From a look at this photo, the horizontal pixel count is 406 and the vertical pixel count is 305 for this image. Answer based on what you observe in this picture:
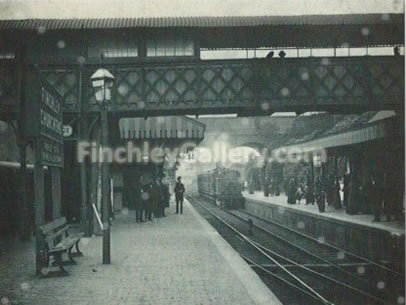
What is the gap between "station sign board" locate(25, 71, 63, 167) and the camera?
28.2 feet

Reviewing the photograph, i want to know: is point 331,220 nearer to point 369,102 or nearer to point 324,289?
point 369,102

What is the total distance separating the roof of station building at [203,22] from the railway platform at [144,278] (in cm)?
734

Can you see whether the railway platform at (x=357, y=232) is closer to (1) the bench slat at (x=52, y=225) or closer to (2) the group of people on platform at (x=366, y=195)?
(2) the group of people on platform at (x=366, y=195)

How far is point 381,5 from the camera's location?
1847cm

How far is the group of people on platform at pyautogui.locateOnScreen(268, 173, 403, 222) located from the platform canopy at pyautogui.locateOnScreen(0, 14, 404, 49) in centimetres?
486

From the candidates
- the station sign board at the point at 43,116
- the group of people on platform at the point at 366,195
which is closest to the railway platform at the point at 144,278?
the station sign board at the point at 43,116

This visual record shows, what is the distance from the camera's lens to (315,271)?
499 inches

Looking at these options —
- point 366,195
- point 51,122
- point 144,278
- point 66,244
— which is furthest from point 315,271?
point 366,195

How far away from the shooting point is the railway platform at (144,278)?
7027mm

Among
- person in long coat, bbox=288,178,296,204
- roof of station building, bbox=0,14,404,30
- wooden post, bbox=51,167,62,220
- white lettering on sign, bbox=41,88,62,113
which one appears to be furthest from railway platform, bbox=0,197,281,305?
person in long coat, bbox=288,178,296,204

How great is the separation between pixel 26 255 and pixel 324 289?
20.3ft

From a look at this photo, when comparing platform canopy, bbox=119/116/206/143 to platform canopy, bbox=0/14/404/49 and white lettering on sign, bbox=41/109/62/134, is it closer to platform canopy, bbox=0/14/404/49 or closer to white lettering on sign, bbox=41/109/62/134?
platform canopy, bbox=0/14/404/49

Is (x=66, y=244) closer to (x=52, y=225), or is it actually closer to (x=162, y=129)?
(x=52, y=225)

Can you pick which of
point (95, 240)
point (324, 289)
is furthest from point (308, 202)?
point (324, 289)
